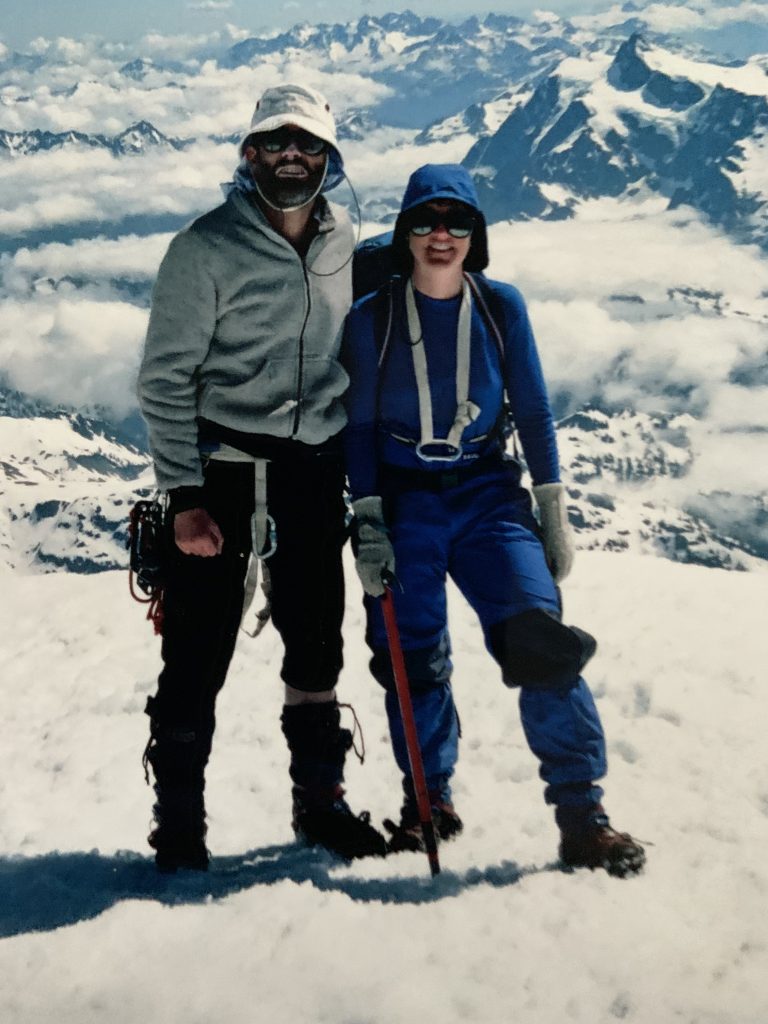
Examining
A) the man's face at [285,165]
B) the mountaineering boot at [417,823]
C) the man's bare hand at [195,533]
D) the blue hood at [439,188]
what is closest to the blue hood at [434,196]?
the blue hood at [439,188]

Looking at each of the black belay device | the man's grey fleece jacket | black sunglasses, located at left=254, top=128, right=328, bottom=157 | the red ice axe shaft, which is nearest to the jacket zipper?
the man's grey fleece jacket

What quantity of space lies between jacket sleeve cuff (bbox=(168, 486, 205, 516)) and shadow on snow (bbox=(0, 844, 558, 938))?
2315 millimetres

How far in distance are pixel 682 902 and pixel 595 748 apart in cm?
97

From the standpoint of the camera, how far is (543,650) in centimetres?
531

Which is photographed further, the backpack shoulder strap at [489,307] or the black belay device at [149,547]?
the backpack shoulder strap at [489,307]

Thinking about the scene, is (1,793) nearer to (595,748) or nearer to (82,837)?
(82,837)

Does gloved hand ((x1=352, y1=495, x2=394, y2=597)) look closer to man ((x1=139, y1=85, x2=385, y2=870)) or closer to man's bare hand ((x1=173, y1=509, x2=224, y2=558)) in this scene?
man ((x1=139, y1=85, x2=385, y2=870))

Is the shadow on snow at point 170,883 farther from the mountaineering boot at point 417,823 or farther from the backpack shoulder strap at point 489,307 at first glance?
the backpack shoulder strap at point 489,307

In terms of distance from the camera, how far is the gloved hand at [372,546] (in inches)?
219

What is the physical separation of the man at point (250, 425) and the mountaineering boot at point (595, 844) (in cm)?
133

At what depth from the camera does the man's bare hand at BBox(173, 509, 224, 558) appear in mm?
5250

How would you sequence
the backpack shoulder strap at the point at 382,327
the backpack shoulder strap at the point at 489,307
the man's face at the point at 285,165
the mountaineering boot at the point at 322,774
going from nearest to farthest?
the man's face at the point at 285,165, the backpack shoulder strap at the point at 382,327, the backpack shoulder strap at the point at 489,307, the mountaineering boot at the point at 322,774

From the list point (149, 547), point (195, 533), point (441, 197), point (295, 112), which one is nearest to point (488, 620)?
point (195, 533)

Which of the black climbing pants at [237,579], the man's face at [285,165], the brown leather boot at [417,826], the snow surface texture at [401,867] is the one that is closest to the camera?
the snow surface texture at [401,867]
